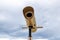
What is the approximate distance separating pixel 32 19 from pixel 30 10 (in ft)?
0.98

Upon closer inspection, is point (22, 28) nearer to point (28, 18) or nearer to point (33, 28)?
point (33, 28)

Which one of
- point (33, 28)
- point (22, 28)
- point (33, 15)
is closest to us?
point (33, 15)

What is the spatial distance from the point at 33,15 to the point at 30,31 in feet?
3.21

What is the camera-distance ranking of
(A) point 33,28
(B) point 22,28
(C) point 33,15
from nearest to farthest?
(C) point 33,15 < (A) point 33,28 < (B) point 22,28

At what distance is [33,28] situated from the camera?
5910 mm

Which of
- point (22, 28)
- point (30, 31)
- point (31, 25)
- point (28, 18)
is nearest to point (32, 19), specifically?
point (28, 18)

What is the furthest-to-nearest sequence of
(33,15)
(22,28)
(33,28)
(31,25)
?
(22,28), (33,28), (31,25), (33,15)

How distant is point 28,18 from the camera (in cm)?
504

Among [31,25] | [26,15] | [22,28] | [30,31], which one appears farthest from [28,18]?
[22,28]

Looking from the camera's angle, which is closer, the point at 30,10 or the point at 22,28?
the point at 30,10

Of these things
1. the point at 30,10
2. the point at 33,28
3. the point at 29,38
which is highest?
the point at 30,10

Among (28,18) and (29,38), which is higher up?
(28,18)

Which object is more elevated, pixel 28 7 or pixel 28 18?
pixel 28 7

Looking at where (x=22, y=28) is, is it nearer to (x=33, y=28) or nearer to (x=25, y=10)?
(x=33, y=28)
